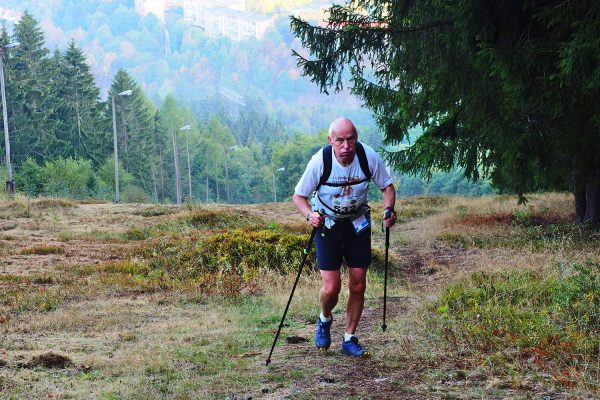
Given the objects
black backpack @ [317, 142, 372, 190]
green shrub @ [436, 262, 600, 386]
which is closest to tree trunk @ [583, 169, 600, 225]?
green shrub @ [436, 262, 600, 386]

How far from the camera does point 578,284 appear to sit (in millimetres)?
6949

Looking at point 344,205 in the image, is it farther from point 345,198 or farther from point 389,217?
point 389,217

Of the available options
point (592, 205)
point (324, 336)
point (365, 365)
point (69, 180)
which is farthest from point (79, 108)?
point (365, 365)

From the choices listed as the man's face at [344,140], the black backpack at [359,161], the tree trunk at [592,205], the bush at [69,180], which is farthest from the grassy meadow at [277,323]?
the bush at [69,180]

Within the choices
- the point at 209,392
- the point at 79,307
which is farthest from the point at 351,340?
the point at 79,307

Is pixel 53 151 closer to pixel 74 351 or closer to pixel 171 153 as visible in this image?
pixel 171 153

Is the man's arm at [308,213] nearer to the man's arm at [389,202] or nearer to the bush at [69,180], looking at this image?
the man's arm at [389,202]

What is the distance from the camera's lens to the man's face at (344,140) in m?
5.82

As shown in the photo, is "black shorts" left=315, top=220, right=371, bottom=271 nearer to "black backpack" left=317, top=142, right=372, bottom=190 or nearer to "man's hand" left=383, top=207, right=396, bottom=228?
"man's hand" left=383, top=207, right=396, bottom=228

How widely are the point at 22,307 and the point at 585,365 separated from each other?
26.1ft

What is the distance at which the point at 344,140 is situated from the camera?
5.82m

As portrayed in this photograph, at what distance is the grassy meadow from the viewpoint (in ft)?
17.3

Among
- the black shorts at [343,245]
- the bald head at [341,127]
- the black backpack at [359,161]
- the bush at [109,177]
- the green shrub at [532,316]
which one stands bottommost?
the bush at [109,177]

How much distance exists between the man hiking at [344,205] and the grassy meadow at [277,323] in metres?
0.66
